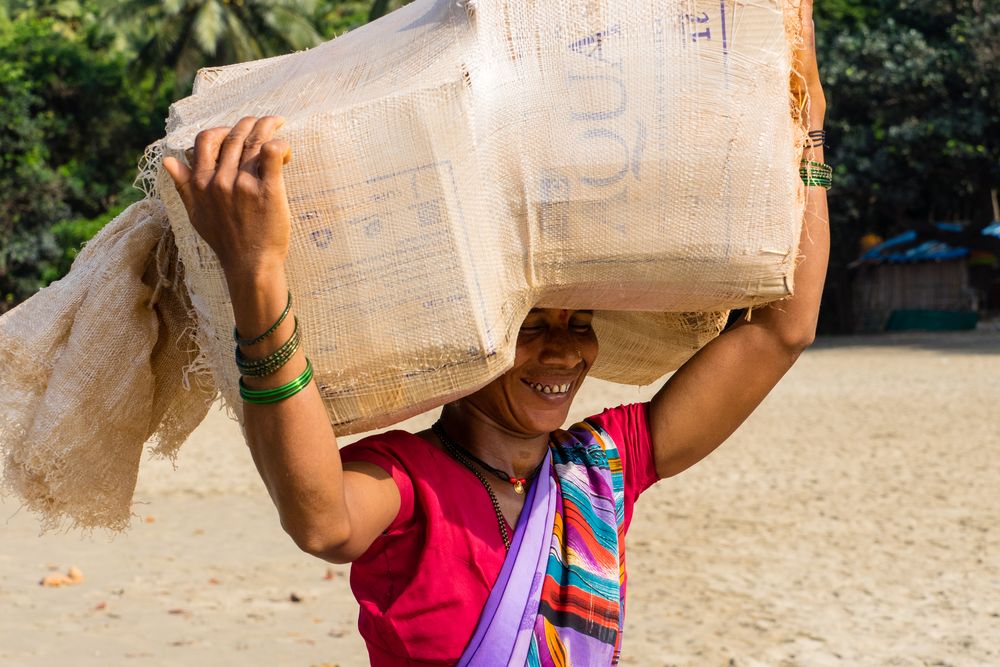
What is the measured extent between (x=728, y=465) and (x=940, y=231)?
17.4 meters

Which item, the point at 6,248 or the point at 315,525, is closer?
the point at 315,525

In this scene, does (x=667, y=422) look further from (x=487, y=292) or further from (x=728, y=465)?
(x=728, y=465)

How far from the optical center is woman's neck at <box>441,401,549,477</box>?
2076 millimetres

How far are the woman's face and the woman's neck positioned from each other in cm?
3

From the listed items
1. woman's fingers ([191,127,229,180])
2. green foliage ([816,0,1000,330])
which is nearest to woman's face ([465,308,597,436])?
woman's fingers ([191,127,229,180])

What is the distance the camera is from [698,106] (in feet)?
5.60

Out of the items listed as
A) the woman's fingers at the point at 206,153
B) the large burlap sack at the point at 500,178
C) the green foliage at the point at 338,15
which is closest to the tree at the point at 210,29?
the green foliage at the point at 338,15

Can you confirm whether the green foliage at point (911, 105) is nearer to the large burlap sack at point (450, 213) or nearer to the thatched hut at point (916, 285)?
the thatched hut at point (916, 285)

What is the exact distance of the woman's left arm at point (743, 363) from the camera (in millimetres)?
2123

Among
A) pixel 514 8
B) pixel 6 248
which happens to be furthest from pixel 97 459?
pixel 6 248

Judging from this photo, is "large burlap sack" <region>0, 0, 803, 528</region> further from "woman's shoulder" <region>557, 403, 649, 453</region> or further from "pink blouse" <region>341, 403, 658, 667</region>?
"woman's shoulder" <region>557, 403, 649, 453</region>

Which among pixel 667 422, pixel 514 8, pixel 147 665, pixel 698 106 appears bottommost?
pixel 147 665

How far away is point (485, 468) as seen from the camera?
206 centimetres

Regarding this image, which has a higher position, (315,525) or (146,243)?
(146,243)
